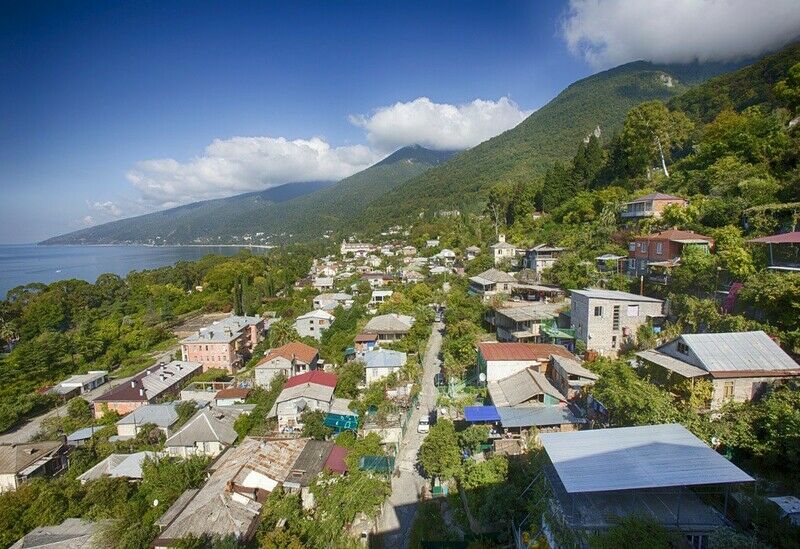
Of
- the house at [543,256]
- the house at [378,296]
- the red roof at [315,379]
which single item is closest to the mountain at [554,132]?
the house at [378,296]

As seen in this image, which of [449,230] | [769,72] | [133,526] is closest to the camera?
[133,526]

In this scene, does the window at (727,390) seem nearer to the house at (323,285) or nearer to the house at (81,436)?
the house at (81,436)

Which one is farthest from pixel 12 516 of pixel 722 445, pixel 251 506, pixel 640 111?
pixel 640 111

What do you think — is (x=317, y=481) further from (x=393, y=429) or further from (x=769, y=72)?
(x=769, y=72)

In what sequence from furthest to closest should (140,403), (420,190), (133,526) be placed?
(420,190) < (140,403) < (133,526)

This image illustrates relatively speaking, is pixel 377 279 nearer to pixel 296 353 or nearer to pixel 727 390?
pixel 296 353

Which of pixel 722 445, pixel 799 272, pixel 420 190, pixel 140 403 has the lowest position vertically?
pixel 140 403

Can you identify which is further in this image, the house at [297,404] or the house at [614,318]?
the house at [297,404]

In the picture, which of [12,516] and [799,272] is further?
[12,516]
